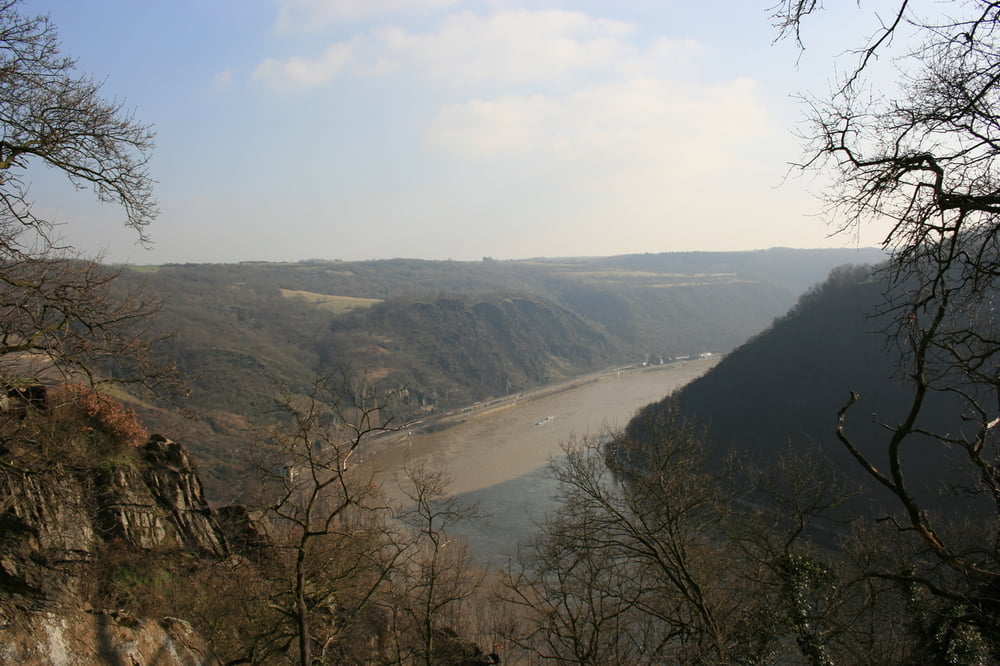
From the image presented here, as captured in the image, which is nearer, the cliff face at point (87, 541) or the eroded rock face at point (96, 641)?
the eroded rock face at point (96, 641)

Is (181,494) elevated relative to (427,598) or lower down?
elevated

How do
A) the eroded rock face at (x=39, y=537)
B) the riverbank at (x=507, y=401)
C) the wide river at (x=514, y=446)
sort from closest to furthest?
the eroded rock face at (x=39, y=537)
the wide river at (x=514, y=446)
the riverbank at (x=507, y=401)

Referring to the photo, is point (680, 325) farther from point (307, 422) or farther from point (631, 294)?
point (307, 422)

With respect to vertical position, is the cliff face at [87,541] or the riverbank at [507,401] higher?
the cliff face at [87,541]

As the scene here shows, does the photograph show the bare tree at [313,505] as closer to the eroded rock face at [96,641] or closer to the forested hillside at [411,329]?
the eroded rock face at [96,641]

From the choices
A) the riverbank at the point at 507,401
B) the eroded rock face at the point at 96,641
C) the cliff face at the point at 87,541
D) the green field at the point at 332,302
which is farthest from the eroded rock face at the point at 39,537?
the green field at the point at 332,302

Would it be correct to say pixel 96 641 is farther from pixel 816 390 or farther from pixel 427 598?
pixel 816 390

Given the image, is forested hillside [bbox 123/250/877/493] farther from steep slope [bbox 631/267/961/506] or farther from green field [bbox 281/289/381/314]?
steep slope [bbox 631/267/961/506]

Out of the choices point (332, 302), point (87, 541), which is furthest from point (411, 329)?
point (87, 541)
